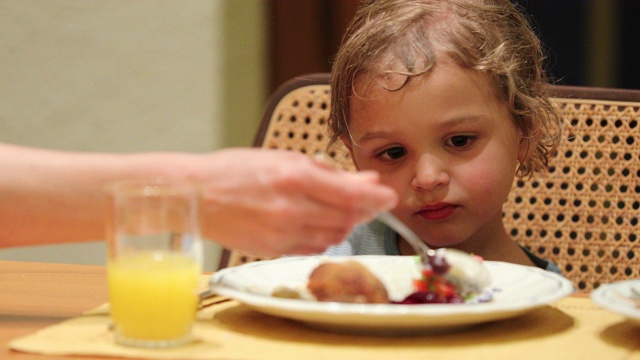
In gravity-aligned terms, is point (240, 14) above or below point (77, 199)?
above

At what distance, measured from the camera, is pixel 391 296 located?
991mm

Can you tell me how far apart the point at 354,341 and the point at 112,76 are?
2.21 metres

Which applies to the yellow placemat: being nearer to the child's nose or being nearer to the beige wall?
the child's nose

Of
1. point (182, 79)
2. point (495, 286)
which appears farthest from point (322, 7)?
point (495, 286)

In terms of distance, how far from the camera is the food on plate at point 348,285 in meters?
0.85

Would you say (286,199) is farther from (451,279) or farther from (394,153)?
(394,153)

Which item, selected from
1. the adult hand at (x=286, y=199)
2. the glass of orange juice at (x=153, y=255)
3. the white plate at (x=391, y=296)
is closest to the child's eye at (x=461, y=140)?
the white plate at (x=391, y=296)

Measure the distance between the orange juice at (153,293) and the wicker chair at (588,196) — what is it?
0.92 metres

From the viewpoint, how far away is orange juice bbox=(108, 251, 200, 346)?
75cm

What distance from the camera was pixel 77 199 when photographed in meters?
0.87

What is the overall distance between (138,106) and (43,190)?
79.9 inches

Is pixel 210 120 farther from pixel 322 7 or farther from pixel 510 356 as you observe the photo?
pixel 510 356

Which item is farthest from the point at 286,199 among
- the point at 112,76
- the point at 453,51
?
the point at 112,76

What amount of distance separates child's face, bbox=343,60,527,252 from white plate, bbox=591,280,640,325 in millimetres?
514
